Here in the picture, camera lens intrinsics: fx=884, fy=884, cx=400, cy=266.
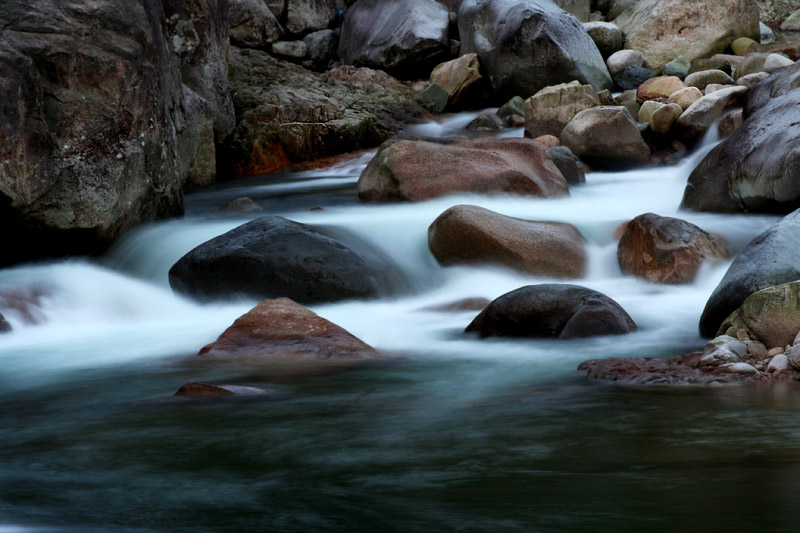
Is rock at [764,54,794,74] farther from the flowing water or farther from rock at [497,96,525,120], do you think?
the flowing water

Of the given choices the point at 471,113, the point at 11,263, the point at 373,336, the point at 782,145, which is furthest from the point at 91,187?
the point at 471,113

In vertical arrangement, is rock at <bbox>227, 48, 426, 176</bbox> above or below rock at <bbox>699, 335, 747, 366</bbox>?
above

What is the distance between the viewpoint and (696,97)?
12.2 metres

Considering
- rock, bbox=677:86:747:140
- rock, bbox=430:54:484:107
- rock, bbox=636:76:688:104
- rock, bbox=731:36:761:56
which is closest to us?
rock, bbox=677:86:747:140

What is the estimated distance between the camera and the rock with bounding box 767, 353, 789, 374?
407 centimetres

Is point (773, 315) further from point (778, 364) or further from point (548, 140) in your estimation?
point (548, 140)

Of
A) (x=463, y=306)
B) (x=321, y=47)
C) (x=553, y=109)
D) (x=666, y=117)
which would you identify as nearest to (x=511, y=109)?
(x=553, y=109)

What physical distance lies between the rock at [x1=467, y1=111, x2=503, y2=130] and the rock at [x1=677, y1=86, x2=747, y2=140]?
3629 mm

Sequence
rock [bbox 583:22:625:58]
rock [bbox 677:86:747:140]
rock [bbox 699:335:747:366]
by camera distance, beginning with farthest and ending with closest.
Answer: rock [bbox 583:22:625:58], rock [bbox 677:86:747:140], rock [bbox 699:335:747:366]

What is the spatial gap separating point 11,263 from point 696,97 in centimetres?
912

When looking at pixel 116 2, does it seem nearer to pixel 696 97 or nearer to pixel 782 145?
pixel 782 145

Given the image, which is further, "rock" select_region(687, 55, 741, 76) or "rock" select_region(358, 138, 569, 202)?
"rock" select_region(687, 55, 741, 76)

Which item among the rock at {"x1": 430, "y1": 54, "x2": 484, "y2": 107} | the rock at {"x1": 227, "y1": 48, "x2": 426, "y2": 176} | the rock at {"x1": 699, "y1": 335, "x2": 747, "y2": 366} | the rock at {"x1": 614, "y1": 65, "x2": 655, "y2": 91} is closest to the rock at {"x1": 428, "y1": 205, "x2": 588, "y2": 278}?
the rock at {"x1": 699, "y1": 335, "x2": 747, "y2": 366}

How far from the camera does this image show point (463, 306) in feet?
21.6
